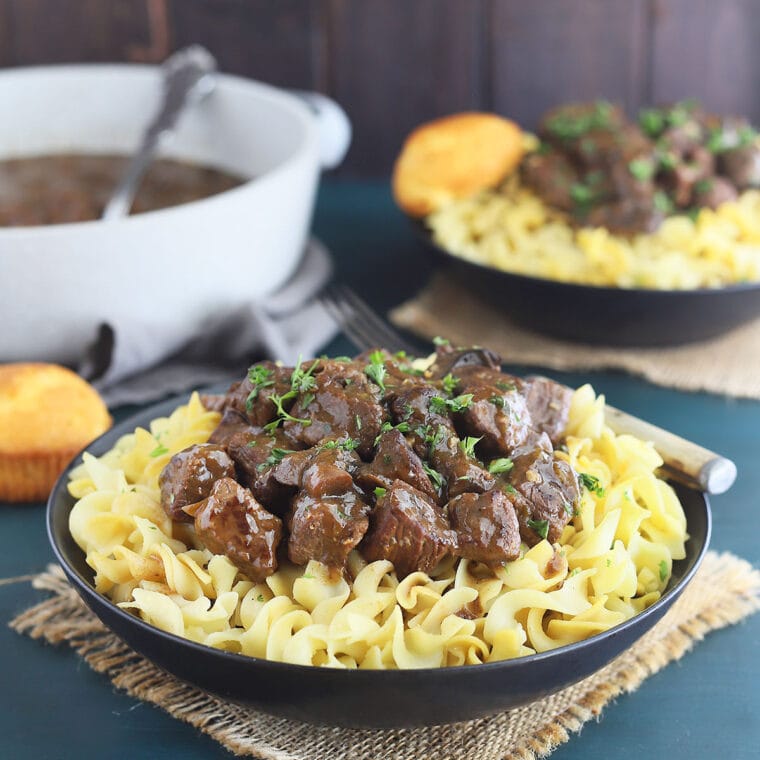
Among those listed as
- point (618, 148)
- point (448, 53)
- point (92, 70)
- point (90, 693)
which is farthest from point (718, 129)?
point (90, 693)

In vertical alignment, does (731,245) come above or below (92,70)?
below

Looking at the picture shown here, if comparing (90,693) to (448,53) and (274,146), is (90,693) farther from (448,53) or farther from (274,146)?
(448,53)

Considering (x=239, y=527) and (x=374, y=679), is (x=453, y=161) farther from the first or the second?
(x=374, y=679)

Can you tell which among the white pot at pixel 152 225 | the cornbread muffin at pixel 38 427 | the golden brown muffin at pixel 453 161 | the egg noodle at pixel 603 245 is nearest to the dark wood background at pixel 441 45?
the white pot at pixel 152 225

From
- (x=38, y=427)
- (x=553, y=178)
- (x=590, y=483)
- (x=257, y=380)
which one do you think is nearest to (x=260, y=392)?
(x=257, y=380)

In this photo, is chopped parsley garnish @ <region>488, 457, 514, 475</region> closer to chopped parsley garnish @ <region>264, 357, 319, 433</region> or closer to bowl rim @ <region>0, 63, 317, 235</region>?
chopped parsley garnish @ <region>264, 357, 319, 433</region>
